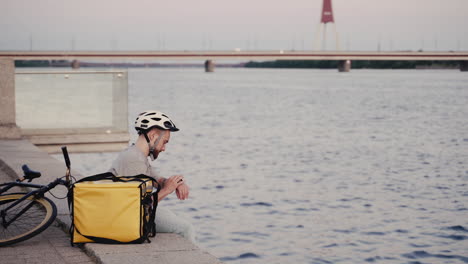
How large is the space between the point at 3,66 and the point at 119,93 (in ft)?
7.11

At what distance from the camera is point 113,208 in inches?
203

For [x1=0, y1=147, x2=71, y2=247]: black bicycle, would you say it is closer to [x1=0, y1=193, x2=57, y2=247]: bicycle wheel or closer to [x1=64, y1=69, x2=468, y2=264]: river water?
[x1=0, y1=193, x2=57, y2=247]: bicycle wheel

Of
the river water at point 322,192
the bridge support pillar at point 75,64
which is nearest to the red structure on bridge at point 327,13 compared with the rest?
the bridge support pillar at point 75,64

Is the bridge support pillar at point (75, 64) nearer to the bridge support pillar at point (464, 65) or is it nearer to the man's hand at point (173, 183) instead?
the bridge support pillar at point (464, 65)

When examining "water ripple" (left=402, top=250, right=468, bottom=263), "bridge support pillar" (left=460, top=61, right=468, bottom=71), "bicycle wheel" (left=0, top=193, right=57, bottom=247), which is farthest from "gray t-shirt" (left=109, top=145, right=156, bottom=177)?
"bridge support pillar" (left=460, top=61, right=468, bottom=71)

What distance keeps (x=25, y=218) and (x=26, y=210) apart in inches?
12.2

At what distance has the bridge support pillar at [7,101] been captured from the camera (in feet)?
44.1

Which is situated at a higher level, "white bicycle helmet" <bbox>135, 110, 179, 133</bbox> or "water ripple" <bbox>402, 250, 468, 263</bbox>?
"white bicycle helmet" <bbox>135, 110, 179, 133</bbox>

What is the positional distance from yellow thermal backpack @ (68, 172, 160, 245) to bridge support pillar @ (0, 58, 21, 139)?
337 inches

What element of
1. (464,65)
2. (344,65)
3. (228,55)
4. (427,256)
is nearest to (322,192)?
(427,256)

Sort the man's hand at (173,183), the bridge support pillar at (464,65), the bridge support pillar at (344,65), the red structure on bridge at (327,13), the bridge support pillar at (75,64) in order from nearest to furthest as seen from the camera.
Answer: the man's hand at (173,183)
the bridge support pillar at (75,64)
the bridge support pillar at (464,65)
the bridge support pillar at (344,65)
the red structure on bridge at (327,13)

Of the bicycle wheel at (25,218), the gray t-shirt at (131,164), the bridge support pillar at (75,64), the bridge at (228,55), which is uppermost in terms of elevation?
the bridge at (228,55)

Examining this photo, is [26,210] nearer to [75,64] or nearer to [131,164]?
[131,164]

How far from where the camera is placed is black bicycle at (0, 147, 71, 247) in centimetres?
562
